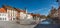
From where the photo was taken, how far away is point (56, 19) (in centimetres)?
155

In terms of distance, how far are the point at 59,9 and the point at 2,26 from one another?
971 mm

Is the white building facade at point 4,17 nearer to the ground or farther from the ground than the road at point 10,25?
farther from the ground

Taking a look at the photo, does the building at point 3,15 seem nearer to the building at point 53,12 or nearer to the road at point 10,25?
the road at point 10,25

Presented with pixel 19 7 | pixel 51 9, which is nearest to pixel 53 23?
pixel 51 9

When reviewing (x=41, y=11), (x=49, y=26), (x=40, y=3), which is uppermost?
(x=40, y=3)

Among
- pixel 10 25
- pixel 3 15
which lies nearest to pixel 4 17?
pixel 3 15

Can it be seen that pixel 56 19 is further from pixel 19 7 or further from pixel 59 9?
pixel 19 7

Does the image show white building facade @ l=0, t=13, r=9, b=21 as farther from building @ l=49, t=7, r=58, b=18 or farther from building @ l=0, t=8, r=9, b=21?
building @ l=49, t=7, r=58, b=18

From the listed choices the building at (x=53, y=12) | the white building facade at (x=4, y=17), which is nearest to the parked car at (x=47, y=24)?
the building at (x=53, y=12)

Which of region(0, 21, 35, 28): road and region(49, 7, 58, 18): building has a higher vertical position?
region(49, 7, 58, 18): building

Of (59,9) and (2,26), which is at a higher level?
(59,9)

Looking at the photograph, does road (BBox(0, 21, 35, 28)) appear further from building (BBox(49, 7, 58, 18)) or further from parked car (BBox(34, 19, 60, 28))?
building (BBox(49, 7, 58, 18))

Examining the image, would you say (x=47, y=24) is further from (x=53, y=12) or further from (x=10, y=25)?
(x=10, y=25)

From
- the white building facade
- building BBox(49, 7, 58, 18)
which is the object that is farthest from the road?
building BBox(49, 7, 58, 18)
